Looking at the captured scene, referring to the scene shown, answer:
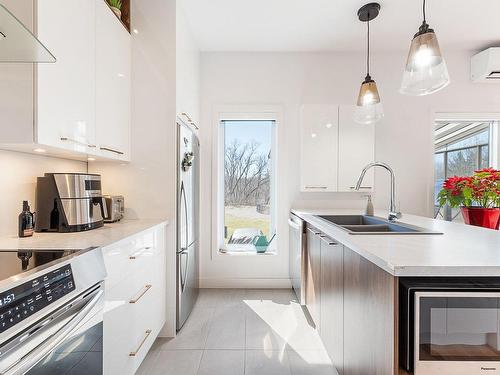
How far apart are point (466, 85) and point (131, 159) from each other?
366cm

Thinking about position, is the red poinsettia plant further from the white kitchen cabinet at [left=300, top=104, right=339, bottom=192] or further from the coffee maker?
the coffee maker

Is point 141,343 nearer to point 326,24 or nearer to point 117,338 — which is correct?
point 117,338

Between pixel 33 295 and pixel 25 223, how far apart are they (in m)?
0.85

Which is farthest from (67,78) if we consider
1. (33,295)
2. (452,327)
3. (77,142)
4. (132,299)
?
(452,327)

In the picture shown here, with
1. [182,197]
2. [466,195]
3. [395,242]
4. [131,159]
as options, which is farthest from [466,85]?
[131,159]

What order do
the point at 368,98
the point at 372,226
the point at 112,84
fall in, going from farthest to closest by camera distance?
the point at 368,98 < the point at 372,226 < the point at 112,84

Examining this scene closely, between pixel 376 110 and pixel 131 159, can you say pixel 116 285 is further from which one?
pixel 376 110

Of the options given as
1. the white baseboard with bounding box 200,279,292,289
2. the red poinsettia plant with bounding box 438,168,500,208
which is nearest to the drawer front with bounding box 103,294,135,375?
the white baseboard with bounding box 200,279,292,289

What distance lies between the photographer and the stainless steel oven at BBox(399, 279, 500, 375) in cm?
96

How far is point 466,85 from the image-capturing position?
337 cm

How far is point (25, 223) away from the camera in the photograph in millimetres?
1518

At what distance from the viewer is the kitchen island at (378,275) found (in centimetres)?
98

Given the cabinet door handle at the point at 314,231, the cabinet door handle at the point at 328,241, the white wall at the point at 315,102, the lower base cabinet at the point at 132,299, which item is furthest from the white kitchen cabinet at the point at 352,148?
the lower base cabinet at the point at 132,299

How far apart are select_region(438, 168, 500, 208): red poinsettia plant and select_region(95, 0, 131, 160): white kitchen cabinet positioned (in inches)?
123
